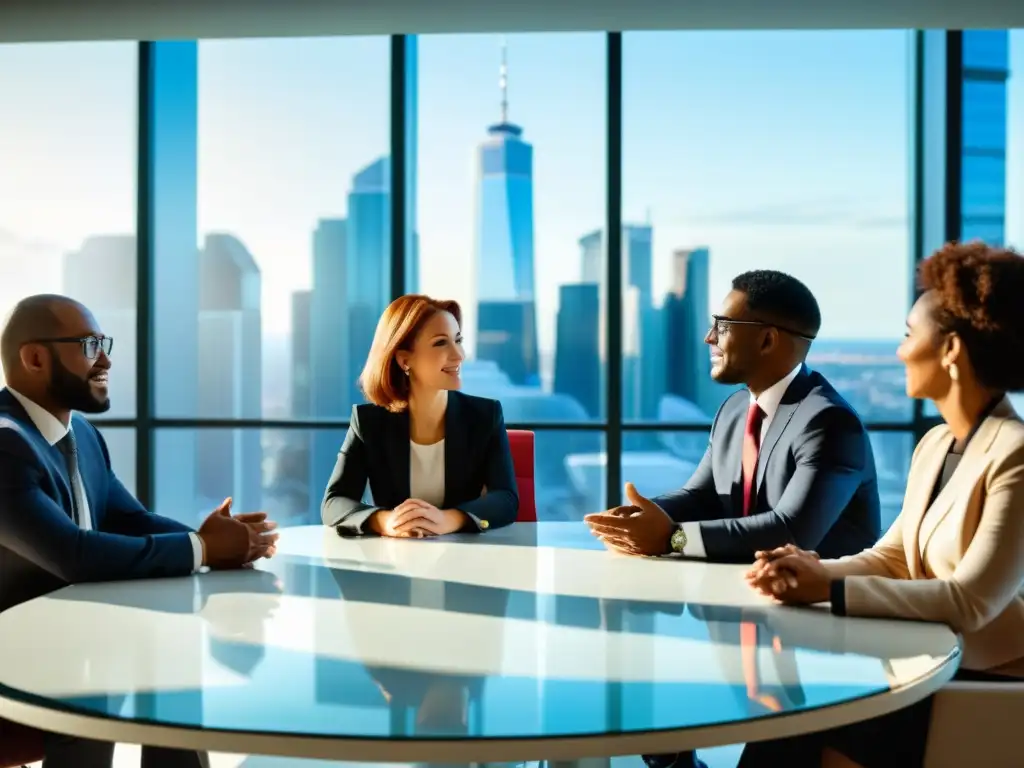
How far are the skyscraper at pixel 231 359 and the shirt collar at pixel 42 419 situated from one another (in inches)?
126

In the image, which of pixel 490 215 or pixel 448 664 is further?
pixel 490 215

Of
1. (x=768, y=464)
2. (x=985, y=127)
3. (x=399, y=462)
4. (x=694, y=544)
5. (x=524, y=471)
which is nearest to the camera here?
(x=694, y=544)

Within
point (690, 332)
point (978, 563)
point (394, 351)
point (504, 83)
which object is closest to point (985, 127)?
point (690, 332)

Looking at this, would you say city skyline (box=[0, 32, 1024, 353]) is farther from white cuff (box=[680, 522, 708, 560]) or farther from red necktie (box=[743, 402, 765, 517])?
white cuff (box=[680, 522, 708, 560])

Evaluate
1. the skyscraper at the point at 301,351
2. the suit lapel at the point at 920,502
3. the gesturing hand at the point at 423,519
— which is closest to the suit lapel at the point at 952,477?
the suit lapel at the point at 920,502

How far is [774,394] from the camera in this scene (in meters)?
2.75

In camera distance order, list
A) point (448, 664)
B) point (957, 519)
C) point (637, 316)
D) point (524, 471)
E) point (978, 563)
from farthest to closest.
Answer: point (637, 316)
point (524, 471)
point (957, 519)
point (978, 563)
point (448, 664)

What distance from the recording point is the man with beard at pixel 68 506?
6.81ft

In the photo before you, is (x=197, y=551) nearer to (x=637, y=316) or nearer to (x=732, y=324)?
(x=732, y=324)

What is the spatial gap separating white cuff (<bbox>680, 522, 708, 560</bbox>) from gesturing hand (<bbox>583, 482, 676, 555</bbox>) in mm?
42

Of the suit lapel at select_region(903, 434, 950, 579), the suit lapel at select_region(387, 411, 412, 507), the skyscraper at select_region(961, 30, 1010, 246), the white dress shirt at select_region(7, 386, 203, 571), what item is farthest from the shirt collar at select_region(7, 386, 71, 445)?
the skyscraper at select_region(961, 30, 1010, 246)

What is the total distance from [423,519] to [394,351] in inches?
25.9

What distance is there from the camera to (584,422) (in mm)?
5289

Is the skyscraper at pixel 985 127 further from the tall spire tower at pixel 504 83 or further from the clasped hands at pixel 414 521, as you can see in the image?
the clasped hands at pixel 414 521
